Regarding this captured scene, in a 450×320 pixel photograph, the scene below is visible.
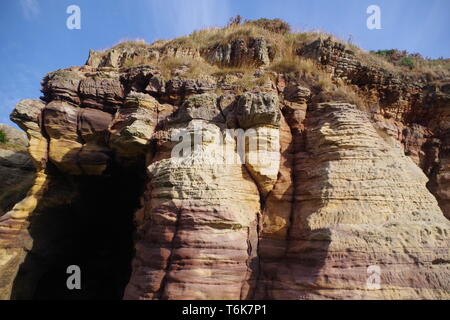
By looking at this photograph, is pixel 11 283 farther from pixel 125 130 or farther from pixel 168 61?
pixel 168 61

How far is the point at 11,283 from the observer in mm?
8445

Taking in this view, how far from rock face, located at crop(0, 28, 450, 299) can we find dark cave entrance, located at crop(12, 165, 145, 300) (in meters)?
0.06

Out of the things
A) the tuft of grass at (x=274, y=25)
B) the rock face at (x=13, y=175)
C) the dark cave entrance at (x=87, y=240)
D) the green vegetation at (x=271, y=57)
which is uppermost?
the tuft of grass at (x=274, y=25)

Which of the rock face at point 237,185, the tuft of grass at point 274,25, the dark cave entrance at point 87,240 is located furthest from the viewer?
the tuft of grass at point 274,25

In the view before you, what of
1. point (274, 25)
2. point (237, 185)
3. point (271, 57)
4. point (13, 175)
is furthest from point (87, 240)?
point (274, 25)

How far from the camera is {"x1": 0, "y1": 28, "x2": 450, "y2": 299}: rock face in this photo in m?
5.48

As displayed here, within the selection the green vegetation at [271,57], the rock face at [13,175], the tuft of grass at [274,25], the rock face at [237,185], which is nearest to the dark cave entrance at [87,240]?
the rock face at [237,185]

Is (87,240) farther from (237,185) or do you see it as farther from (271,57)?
(271,57)

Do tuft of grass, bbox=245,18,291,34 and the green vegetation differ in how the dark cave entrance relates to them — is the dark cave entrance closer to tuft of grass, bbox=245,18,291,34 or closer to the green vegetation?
the green vegetation

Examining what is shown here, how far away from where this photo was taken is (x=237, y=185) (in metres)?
6.54

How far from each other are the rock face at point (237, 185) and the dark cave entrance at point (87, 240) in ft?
0.18

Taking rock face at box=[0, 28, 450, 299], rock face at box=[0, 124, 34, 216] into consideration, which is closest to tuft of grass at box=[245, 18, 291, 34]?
rock face at box=[0, 28, 450, 299]

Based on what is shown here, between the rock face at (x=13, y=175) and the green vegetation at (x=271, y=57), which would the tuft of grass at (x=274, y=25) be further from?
the rock face at (x=13, y=175)

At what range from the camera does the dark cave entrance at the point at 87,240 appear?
9.21m
